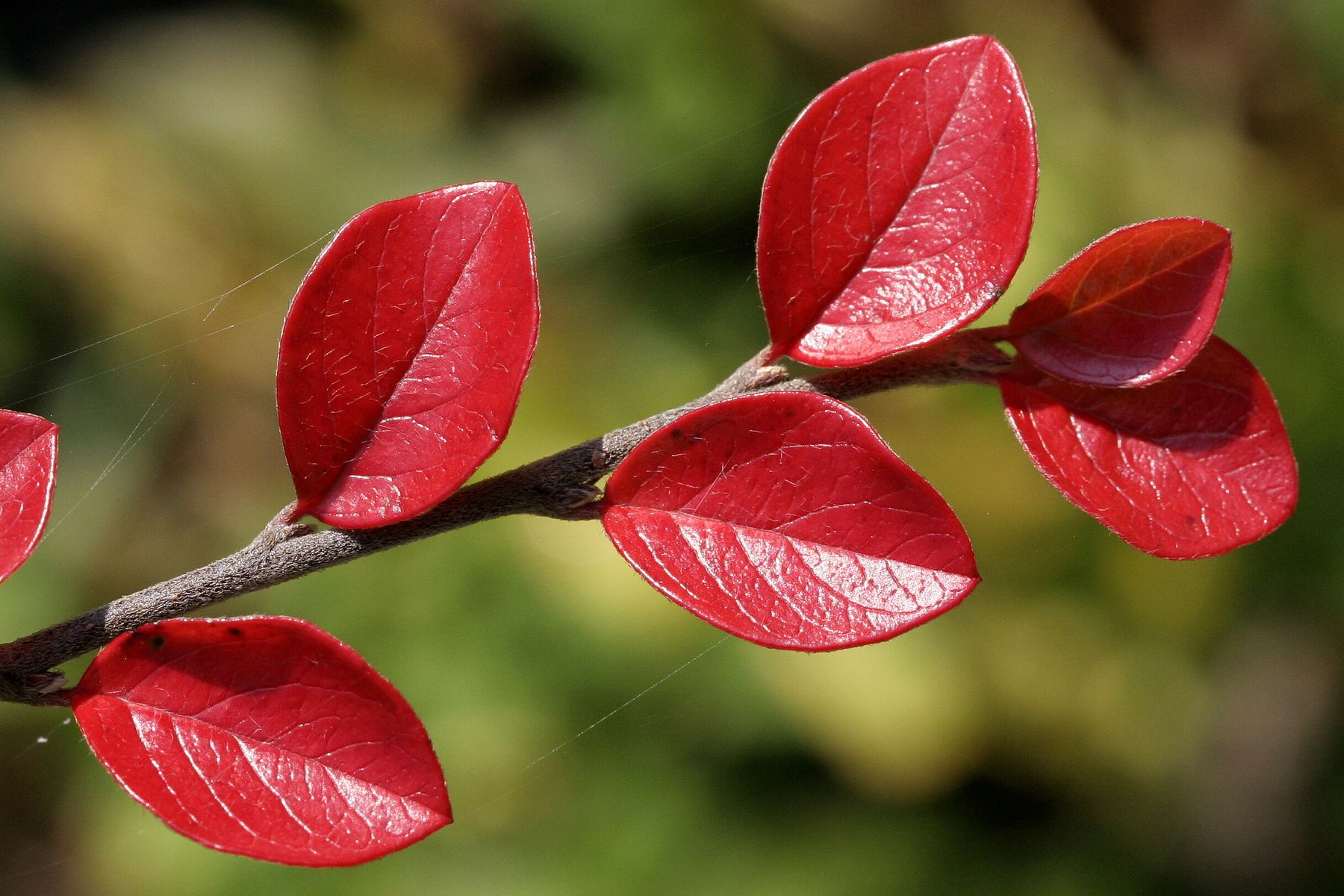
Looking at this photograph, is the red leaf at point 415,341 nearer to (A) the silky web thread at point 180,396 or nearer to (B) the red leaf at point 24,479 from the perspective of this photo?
(B) the red leaf at point 24,479

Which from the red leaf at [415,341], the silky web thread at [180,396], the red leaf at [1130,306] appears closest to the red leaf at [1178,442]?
the red leaf at [1130,306]

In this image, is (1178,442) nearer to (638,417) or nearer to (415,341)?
(415,341)

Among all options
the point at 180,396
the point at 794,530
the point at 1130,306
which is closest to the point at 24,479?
the point at 794,530

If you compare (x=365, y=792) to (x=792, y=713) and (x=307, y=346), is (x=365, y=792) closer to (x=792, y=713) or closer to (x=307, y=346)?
(x=307, y=346)

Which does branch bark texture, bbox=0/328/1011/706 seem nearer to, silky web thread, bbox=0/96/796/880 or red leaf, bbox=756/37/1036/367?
red leaf, bbox=756/37/1036/367

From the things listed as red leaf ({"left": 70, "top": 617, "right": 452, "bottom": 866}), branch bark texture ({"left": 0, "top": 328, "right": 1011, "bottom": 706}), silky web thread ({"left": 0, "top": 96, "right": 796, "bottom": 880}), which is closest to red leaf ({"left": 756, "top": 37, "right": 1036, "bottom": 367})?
branch bark texture ({"left": 0, "top": 328, "right": 1011, "bottom": 706})

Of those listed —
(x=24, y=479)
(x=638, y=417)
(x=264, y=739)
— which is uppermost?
(x=24, y=479)

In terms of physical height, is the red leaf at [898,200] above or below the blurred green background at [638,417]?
above
